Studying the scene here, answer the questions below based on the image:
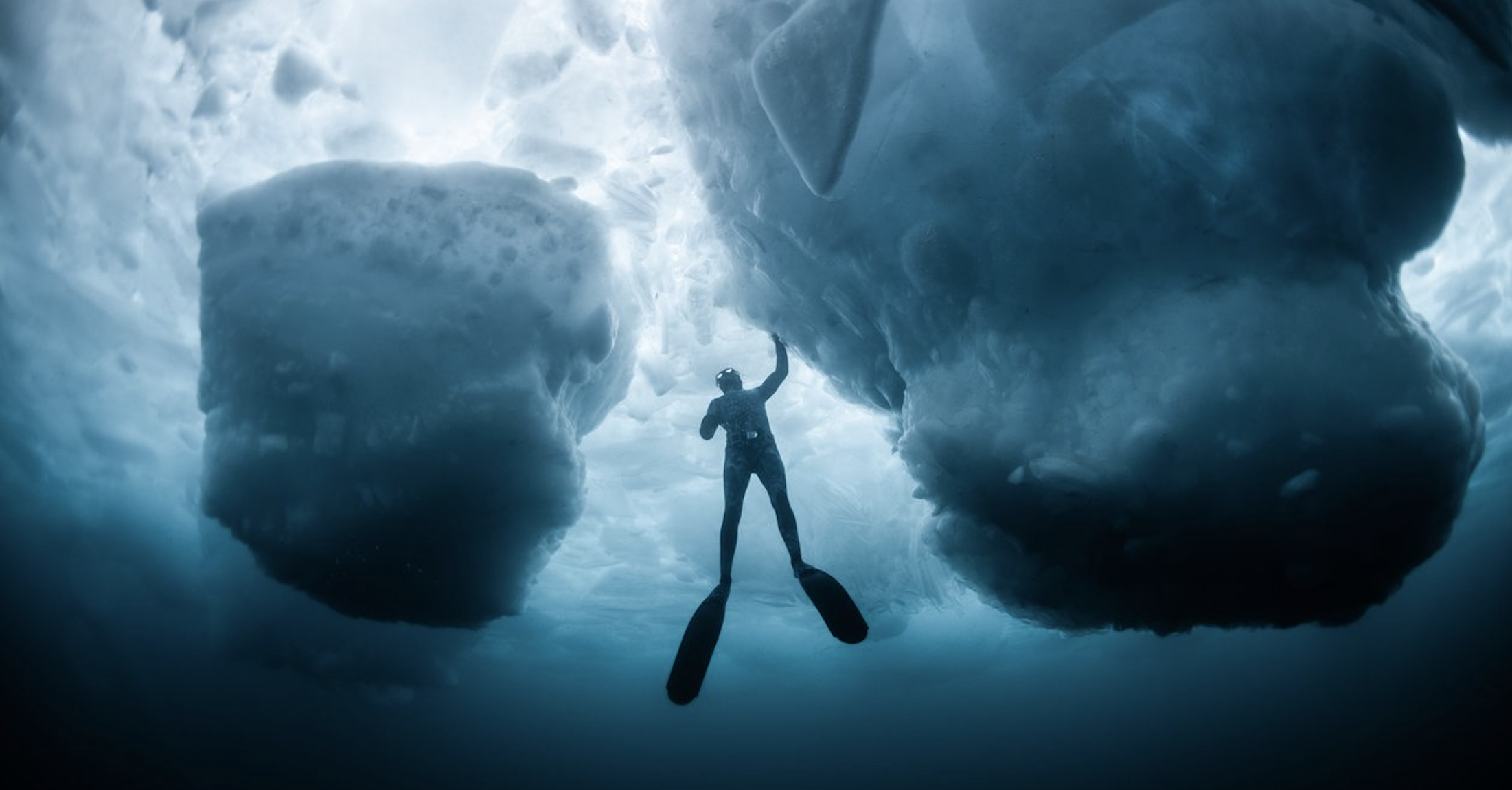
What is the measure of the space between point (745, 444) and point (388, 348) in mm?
3232

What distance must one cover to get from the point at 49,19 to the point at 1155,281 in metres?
9.02

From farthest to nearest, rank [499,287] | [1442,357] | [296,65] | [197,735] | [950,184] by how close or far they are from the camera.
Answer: [197,735], [499,287], [296,65], [950,184], [1442,357]

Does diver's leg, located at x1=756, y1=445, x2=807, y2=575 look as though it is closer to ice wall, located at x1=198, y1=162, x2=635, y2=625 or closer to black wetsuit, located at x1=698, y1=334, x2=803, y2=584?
black wetsuit, located at x1=698, y1=334, x2=803, y2=584

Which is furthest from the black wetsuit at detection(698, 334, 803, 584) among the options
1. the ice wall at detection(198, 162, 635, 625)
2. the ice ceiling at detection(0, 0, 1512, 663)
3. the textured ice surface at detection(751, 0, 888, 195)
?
the textured ice surface at detection(751, 0, 888, 195)

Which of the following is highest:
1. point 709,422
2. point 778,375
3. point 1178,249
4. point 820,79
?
point 778,375

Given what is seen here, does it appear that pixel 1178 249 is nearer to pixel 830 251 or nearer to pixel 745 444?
pixel 830 251

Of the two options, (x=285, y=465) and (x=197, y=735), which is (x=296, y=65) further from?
(x=197, y=735)

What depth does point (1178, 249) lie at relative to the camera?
3.41 metres

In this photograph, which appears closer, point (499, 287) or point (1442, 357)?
→ point (1442, 357)

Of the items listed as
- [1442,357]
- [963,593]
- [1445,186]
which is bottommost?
[1442,357]

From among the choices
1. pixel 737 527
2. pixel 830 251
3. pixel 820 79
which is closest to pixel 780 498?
pixel 737 527


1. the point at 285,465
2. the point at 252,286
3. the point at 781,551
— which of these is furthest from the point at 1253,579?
the point at 781,551

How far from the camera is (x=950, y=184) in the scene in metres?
3.65

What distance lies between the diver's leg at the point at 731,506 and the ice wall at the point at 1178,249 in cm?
210
